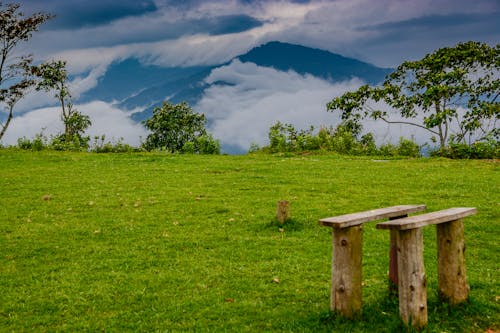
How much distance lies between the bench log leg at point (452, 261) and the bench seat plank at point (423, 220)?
0.19m

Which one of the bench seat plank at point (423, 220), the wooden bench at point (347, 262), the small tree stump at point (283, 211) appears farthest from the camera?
the small tree stump at point (283, 211)

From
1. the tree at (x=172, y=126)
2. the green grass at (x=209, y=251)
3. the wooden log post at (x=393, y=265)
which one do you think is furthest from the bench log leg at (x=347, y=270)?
the tree at (x=172, y=126)

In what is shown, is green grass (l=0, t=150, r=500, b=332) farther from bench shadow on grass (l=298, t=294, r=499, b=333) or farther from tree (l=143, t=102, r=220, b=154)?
tree (l=143, t=102, r=220, b=154)

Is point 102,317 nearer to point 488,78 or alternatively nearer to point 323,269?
point 323,269

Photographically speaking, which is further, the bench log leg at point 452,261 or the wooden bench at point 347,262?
the bench log leg at point 452,261

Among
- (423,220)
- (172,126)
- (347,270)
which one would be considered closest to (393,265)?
(347,270)

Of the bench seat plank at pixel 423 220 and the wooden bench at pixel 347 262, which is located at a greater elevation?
the bench seat plank at pixel 423 220

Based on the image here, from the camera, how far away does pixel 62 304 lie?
29.6 feet

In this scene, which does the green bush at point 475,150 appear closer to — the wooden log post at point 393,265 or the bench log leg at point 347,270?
the wooden log post at point 393,265

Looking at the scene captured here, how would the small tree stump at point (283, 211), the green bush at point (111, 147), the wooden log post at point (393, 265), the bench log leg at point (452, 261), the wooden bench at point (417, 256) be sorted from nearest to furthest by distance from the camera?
the wooden bench at point (417, 256) → the bench log leg at point (452, 261) → the wooden log post at point (393, 265) → the small tree stump at point (283, 211) → the green bush at point (111, 147)

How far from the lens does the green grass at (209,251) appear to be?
832 cm

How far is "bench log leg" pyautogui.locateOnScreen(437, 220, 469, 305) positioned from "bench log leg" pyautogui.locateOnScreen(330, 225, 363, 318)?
1692 millimetres

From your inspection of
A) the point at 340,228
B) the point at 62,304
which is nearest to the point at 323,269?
the point at 340,228

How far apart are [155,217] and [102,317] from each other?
7333 mm
